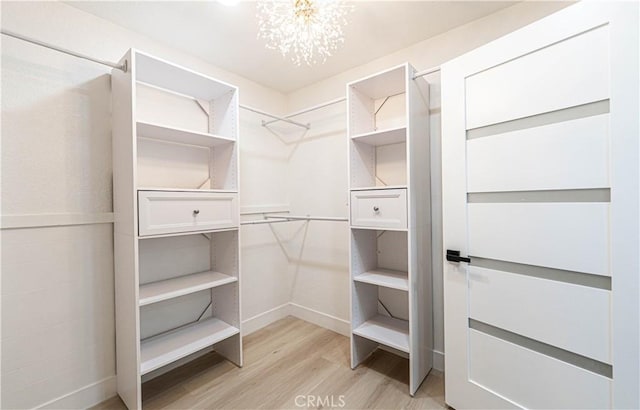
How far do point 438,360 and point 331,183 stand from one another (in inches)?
68.3

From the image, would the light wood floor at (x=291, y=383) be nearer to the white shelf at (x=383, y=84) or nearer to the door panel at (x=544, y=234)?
the door panel at (x=544, y=234)

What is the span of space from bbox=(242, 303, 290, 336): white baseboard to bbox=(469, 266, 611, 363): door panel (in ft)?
6.45

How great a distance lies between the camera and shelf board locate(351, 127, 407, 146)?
1883mm

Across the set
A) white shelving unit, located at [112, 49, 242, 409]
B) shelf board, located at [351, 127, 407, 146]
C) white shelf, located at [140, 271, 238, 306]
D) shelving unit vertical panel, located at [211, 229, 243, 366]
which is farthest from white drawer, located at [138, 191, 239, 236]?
shelf board, located at [351, 127, 407, 146]

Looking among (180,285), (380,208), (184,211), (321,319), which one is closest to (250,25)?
(184,211)

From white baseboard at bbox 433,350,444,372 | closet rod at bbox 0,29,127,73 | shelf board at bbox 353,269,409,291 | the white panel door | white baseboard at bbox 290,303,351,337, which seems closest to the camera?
the white panel door

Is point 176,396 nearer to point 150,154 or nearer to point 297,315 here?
point 297,315

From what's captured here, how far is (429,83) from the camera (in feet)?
6.78

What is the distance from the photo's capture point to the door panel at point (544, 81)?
1.14 m

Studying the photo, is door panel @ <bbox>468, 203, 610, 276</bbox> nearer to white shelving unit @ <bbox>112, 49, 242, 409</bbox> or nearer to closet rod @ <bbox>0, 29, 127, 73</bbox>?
Result: white shelving unit @ <bbox>112, 49, 242, 409</bbox>

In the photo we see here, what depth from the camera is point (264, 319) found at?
2.77m

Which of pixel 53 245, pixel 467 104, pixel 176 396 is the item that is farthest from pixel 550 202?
pixel 53 245

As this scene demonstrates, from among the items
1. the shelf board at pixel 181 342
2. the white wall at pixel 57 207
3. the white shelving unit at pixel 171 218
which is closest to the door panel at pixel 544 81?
the white shelving unit at pixel 171 218

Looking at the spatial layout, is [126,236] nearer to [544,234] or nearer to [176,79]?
[176,79]
